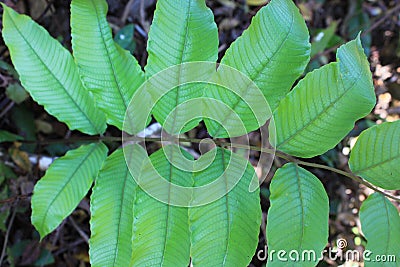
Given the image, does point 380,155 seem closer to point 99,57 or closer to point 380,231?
point 380,231

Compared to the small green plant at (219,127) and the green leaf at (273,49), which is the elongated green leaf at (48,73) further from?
the green leaf at (273,49)

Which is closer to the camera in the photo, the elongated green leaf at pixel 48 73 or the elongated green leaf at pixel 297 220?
the elongated green leaf at pixel 297 220

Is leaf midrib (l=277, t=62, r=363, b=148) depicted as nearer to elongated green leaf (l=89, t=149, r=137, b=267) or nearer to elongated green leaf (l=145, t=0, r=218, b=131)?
elongated green leaf (l=145, t=0, r=218, b=131)

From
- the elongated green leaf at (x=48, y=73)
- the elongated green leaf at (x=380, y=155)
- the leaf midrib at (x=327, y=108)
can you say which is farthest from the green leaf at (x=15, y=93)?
the elongated green leaf at (x=380, y=155)

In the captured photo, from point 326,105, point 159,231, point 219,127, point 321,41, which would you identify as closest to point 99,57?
point 219,127

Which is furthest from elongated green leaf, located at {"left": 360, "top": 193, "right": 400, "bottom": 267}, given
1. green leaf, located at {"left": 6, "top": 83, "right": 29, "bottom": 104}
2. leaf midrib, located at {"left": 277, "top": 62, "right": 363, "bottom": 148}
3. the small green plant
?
green leaf, located at {"left": 6, "top": 83, "right": 29, "bottom": 104}

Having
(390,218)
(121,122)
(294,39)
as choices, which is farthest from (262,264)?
Result: (294,39)
